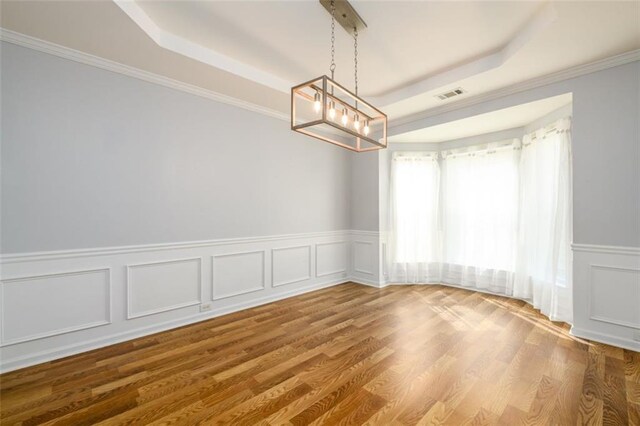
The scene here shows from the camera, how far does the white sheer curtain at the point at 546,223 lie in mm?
3395

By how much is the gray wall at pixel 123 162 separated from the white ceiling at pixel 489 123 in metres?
2.29

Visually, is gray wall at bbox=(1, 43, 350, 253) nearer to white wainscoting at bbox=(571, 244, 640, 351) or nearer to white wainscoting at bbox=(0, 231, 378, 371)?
white wainscoting at bbox=(0, 231, 378, 371)

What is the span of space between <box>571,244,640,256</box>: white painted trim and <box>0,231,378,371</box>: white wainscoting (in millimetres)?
3442

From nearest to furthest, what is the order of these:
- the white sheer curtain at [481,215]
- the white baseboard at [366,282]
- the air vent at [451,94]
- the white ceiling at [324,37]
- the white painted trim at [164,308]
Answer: the white ceiling at [324,37]
the white painted trim at [164,308]
the air vent at [451,94]
the white sheer curtain at [481,215]
the white baseboard at [366,282]

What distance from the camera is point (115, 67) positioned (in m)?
2.84

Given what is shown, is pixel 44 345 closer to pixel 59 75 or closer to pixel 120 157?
pixel 120 157

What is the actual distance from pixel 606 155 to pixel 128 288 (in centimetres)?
503

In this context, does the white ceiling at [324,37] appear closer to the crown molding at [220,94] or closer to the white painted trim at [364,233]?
the crown molding at [220,94]

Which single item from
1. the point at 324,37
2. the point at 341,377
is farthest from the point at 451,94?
the point at 341,377

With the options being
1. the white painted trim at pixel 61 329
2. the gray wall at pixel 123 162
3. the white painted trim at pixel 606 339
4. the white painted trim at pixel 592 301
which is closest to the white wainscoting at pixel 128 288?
the white painted trim at pixel 61 329

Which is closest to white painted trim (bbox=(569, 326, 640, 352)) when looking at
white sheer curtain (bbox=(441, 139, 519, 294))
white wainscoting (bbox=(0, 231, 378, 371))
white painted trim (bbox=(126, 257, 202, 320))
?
white sheer curtain (bbox=(441, 139, 519, 294))

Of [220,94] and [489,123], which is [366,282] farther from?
[220,94]

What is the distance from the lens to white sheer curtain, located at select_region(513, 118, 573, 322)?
11.1ft

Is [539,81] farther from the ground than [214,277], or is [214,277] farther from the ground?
[539,81]
